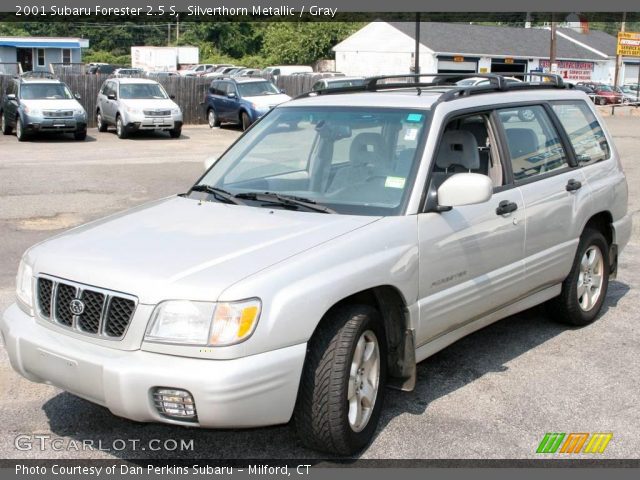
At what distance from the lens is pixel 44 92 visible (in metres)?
A: 23.5

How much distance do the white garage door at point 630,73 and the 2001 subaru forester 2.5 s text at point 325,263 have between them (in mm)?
76680

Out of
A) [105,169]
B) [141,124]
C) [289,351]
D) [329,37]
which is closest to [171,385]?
[289,351]

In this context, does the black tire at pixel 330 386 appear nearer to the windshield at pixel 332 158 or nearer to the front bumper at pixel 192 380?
the front bumper at pixel 192 380

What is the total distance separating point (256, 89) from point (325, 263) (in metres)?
24.7

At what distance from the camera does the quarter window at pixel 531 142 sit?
18.5 ft

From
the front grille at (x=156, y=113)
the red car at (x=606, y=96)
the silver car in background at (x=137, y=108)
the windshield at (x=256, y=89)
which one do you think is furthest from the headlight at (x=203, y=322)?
the red car at (x=606, y=96)

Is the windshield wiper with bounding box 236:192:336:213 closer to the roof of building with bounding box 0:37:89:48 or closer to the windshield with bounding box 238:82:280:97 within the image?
the windshield with bounding box 238:82:280:97

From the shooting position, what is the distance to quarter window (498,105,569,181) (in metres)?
5.63

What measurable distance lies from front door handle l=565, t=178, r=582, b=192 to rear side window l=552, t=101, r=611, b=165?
0.30 meters

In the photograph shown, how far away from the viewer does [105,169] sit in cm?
1698

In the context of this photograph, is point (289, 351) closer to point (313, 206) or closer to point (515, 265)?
point (313, 206)

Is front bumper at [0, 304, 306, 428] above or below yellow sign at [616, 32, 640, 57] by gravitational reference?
below

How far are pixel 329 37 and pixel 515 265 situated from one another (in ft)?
237

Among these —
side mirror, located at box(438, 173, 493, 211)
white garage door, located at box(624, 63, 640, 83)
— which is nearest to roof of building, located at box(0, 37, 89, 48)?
white garage door, located at box(624, 63, 640, 83)
